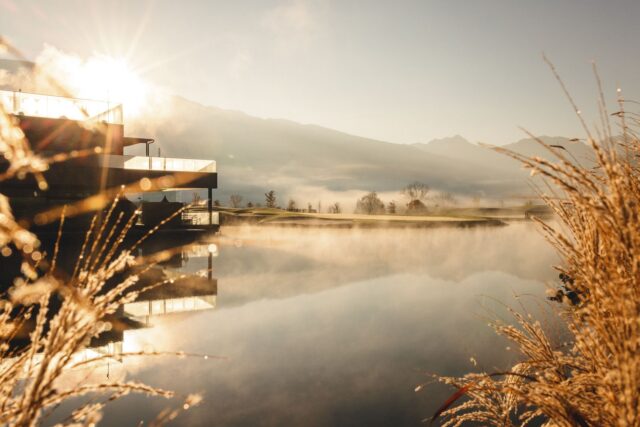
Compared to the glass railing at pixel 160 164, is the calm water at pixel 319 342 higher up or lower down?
A: lower down

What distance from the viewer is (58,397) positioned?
1465mm

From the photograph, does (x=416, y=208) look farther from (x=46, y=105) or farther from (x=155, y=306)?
(x=155, y=306)

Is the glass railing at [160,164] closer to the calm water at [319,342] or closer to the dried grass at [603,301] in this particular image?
the calm water at [319,342]

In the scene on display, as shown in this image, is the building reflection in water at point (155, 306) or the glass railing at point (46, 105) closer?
the building reflection in water at point (155, 306)

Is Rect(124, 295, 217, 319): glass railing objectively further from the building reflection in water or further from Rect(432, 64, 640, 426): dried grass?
Rect(432, 64, 640, 426): dried grass

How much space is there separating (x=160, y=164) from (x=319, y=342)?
64.7ft

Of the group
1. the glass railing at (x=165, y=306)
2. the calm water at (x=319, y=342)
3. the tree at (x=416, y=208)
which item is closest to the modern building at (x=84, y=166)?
the calm water at (x=319, y=342)

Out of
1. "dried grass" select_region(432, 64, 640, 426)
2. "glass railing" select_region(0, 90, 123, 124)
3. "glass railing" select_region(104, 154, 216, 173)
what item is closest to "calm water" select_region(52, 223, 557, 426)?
"dried grass" select_region(432, 64, 640, 426)

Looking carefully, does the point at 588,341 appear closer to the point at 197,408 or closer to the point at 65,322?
the point at 65,322

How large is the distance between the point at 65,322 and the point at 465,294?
45.1ft

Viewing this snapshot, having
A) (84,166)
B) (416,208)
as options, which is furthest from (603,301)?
(416,208)

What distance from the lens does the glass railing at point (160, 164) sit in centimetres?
2362

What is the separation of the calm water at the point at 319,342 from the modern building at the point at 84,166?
9552mm

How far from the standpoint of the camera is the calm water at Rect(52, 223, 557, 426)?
5.65 metres
